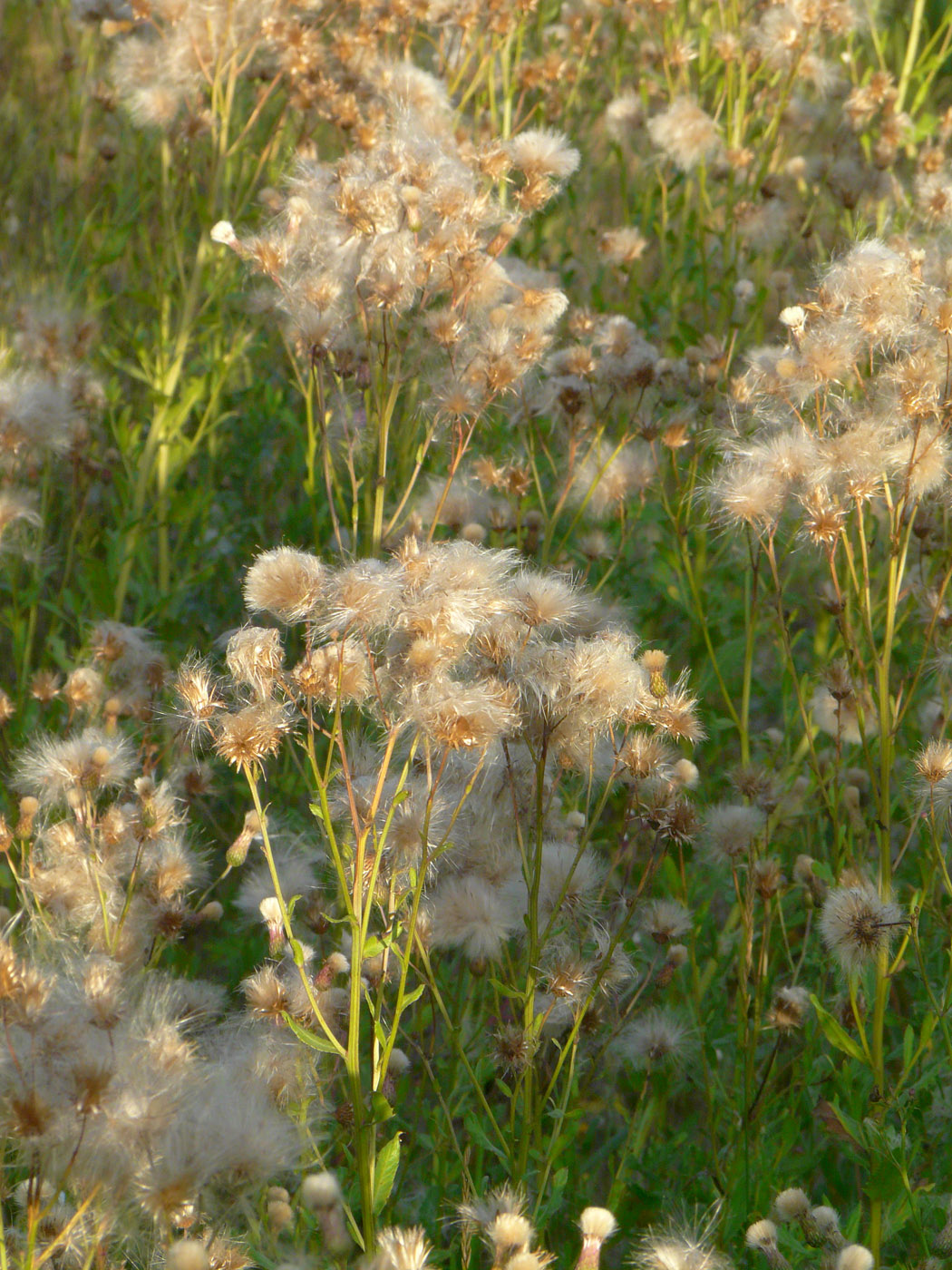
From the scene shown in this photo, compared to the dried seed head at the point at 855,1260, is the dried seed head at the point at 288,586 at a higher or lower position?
higher

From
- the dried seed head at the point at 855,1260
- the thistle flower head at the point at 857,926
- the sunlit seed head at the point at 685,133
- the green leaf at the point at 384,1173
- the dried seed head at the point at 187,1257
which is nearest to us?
the dried seed head at the point at 187,1257

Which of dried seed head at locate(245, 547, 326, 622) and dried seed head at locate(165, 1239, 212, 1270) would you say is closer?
dried seed head at locate(165, 1239, 212, 1270)

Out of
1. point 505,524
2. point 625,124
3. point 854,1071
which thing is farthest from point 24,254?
point 854,1071

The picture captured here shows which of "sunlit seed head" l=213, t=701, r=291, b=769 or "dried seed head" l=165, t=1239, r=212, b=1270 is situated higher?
"sunlit seed head" l=213, t=701, r=291, b=769

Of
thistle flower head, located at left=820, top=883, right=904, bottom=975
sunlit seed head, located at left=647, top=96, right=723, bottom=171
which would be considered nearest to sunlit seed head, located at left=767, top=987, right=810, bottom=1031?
thistle flower head, located at left=820, top=883, right=904, bottom=975

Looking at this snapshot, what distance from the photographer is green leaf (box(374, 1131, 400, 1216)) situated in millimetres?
1494

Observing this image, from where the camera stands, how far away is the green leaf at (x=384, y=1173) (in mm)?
1494

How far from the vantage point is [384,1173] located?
1.50m

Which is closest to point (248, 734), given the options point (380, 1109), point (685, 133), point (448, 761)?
point (448, 761)

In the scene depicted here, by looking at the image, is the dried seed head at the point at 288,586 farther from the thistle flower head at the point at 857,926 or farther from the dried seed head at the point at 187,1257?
the thistle flower head at the point at 857,926

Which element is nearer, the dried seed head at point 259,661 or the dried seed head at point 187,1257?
the dried seed head at point 187,1257

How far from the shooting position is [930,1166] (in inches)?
86.1

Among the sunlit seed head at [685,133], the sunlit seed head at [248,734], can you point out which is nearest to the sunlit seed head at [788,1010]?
the sunlit seed head at [248,734]

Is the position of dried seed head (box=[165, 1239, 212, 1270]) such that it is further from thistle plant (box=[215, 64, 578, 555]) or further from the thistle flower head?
thistle plant (box=[215, 64, 578, 555])
